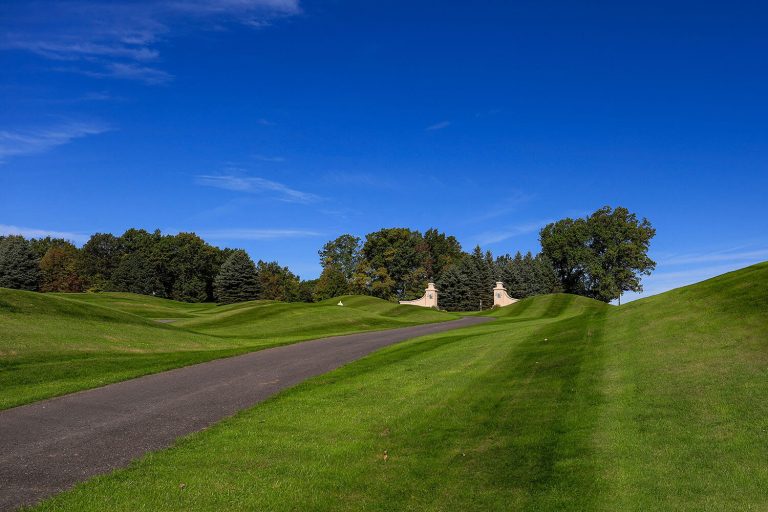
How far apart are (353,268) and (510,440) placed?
415 feet

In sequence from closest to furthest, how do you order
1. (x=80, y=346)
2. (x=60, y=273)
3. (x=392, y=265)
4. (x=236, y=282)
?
(x=80, y=346)
(x=236, y=282)
(x=60, y=273)
(x=392, y=265)

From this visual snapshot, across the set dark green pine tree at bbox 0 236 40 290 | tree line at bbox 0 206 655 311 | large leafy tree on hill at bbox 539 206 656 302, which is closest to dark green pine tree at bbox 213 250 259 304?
tree line at bbox 0 206 655 311

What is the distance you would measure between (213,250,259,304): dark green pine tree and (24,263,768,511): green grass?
100297 millimetres

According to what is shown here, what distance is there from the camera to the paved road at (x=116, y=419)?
802cm

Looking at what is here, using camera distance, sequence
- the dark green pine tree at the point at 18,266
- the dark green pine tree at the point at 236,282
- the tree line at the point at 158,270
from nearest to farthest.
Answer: the dark green pine tree at the point at 18,266 < the dark green pine tree at the point at 236,282 < the tree line at the point at 158,270

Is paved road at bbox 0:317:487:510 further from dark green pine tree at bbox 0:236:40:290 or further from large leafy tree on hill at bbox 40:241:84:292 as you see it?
large leafy tree on hill at bbox 40:241:84:292

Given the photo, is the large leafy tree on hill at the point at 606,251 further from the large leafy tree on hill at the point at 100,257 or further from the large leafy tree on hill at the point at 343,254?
the large leafy tree on hill at the point at 100,257

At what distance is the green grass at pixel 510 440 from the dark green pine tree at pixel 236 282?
10030 centimetres

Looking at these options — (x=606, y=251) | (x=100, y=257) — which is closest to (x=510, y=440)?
(x=606, y=251)

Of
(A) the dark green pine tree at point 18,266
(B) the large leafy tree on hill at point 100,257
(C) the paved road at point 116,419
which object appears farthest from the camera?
(B) the large leafy tree on hill at point 100,257

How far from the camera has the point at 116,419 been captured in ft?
37.0

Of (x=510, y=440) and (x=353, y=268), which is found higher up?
(x=353, y=268)

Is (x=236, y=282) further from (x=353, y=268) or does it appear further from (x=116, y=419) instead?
A: (x=116, y=419)

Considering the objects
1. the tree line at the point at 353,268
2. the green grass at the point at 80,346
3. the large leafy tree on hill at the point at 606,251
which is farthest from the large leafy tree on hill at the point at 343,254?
the green grass at the point at 80,346
